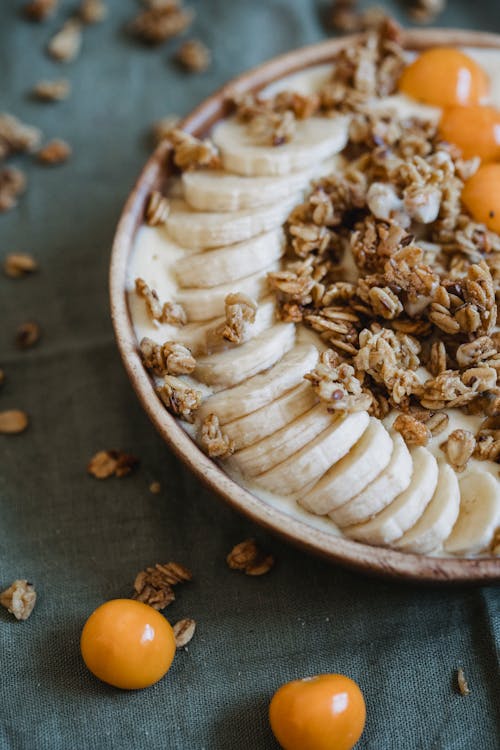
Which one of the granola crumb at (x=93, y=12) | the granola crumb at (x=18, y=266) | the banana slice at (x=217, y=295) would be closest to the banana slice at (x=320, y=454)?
the banana slice at (x=217, y=295)

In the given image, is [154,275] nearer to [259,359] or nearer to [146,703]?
[259,359]

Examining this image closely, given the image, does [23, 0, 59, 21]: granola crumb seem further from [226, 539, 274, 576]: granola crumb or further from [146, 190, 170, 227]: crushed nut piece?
[226, 539, 274, 576]: granola crumb

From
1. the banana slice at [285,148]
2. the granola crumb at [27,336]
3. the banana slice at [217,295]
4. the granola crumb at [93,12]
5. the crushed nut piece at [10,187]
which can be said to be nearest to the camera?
the banana slice at [217,295]

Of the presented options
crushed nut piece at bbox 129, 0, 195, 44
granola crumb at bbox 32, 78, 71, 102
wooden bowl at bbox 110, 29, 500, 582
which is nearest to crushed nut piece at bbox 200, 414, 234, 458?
wooden bowl at bbox 110, 29, 500, 582

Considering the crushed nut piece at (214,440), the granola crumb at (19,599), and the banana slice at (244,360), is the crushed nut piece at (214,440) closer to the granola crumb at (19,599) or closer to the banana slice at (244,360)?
the banana slice at (244,360)

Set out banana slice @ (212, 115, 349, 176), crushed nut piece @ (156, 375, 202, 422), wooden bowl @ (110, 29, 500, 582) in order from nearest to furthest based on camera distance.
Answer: wooden bowl @ (110, 29, 500, 582), crushed nut piece @ (156, 375, 202, 422), banana slice @ (212, 115, 349, 176)

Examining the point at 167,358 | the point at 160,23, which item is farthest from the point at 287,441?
the point at 160,23
